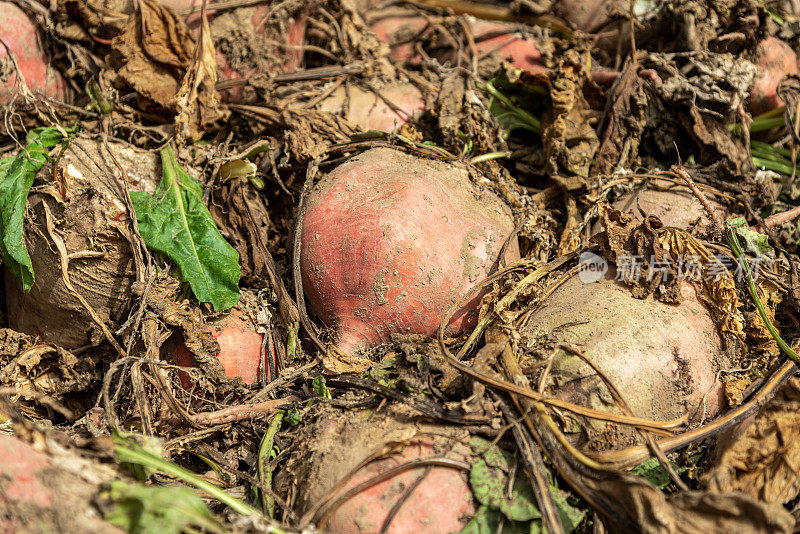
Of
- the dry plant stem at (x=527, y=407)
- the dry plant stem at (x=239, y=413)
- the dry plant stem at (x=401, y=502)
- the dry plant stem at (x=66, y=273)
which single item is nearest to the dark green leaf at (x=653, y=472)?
the dry plant stem at (x=527, y=407)

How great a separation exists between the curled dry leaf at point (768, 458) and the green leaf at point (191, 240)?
155 cm

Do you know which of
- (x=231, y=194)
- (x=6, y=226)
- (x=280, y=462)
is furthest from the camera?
(x=231, y=194)

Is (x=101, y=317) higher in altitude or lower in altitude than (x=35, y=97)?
lower

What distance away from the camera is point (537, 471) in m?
1.54

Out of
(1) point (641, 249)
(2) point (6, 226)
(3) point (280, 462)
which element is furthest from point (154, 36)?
(1) point (641, 249)

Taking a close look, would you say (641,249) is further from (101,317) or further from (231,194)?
(101,317)

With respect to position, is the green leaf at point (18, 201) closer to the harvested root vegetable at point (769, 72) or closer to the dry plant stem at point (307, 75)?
the dry plant stem at point (307, 75)

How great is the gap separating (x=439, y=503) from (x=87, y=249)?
1430mm

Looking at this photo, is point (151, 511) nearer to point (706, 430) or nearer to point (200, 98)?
point (706, 430)

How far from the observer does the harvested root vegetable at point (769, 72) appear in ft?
8.66

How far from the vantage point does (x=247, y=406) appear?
1.93 meters

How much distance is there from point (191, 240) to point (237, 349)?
412 mm

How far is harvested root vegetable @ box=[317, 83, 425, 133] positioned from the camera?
2633mm

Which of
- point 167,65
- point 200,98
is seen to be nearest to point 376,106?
point 200,98
